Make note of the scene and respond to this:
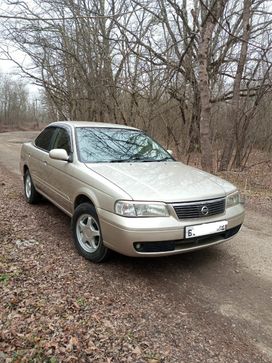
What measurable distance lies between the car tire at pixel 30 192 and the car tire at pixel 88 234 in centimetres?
219

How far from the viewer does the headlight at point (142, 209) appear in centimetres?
318

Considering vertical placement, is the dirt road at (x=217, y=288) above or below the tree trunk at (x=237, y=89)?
below

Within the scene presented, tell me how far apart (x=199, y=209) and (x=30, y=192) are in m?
3.74

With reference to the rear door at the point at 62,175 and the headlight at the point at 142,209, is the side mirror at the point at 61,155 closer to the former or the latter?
the rear door at the point at 62,175

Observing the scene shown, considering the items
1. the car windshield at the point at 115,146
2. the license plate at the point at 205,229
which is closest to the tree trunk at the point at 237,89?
the car windshield at the point at 115,146

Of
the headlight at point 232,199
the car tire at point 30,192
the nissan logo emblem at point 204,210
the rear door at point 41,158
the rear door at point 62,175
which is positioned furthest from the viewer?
the car tire at point 30,192

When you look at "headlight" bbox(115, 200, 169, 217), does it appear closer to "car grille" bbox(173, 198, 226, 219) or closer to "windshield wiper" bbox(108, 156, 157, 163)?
"car grille" bbox(173, 198, 226, 219)

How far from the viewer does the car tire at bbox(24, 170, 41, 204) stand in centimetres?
588

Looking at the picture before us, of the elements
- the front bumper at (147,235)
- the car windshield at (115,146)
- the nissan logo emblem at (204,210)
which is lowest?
the front bumper at (147,235)

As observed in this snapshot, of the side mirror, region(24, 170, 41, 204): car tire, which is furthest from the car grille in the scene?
region(24, 170, 41, 204): car tire

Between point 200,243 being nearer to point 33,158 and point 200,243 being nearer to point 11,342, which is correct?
point 11,342

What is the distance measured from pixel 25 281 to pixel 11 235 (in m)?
1.34

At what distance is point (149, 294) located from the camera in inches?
124

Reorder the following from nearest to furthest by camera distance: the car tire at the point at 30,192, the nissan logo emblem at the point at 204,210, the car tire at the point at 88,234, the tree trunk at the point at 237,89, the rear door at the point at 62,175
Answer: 1. the nissan logo emblem at the point at 204,210
2. the car tire at the point at 88,234
3. the rear door at the point at 62,175
4. the car tire at the point at 30,192
5. the tree trunk at the point at 237,89
